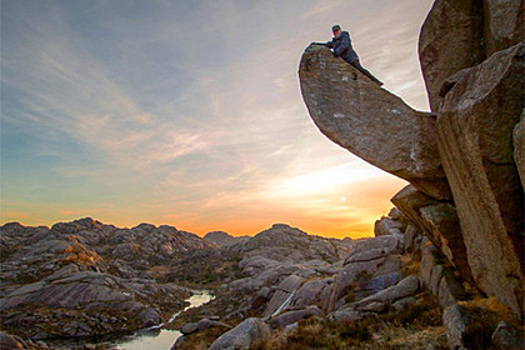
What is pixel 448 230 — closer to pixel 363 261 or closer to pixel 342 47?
pixel 342 47

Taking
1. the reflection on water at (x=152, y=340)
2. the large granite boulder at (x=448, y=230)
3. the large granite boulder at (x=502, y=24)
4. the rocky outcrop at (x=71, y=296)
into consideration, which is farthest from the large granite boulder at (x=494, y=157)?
the rocky outcrop at (x=71, y=296)

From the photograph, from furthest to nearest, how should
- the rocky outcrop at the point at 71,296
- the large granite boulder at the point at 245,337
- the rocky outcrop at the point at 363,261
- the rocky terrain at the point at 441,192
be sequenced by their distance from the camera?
1. the rocky outcrop at the point at 71,296
2. the rocky outcrop at the point at 363,261
3. the large granite boulder at the point at 245,337
4. the rocky terrain at the point at 441,192

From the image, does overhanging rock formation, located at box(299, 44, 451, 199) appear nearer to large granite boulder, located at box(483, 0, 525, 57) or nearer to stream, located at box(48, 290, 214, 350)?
large granite boulder, located at box(483, 0, 525, 57)

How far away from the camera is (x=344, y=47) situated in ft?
44.4

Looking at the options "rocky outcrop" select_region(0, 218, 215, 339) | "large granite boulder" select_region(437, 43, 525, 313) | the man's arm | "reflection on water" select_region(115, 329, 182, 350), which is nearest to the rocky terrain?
"large granite boulder" select_region(437, 43, 525, 313)

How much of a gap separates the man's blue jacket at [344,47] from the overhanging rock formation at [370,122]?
531 millimetres

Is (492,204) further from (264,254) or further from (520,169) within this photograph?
(264,254)

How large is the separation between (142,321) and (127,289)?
11361 mm

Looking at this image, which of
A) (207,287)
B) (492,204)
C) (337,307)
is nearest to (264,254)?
(207,287)

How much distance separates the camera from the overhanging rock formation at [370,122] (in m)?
11.9

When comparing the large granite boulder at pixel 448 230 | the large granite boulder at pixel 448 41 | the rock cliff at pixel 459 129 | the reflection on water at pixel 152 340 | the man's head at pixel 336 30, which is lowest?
the reflection on water at pixel 152 340

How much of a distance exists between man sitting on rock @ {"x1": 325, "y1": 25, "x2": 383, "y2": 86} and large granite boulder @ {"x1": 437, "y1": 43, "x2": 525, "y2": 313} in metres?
4.66

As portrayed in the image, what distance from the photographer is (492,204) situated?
27.5 ft

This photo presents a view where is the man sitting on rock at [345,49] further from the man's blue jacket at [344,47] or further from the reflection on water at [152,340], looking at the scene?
the reflection on water at [152,340]
